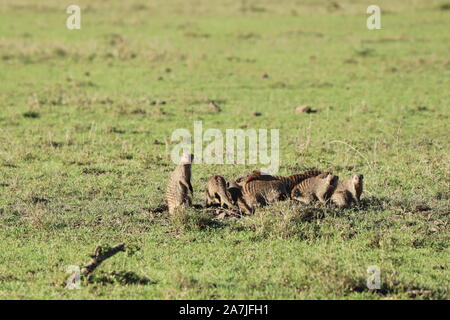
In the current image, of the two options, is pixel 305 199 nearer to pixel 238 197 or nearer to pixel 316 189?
pixel 316 189

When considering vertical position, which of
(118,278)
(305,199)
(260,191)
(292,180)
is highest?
(292,180)

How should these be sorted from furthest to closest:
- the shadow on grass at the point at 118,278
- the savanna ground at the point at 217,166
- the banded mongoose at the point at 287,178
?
the banded mongoose at the point at 287,178, the savanna ground at the point at 217,166, the shadow on grass at the point at 118,278

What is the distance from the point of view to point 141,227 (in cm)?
A: 781

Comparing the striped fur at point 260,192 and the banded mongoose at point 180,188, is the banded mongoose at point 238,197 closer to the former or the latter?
Result: the striped fur at point 260,192

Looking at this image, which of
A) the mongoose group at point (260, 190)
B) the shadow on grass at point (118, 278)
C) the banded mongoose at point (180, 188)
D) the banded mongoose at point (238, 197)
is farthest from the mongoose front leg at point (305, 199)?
the shadow on grass at point (118, 278)

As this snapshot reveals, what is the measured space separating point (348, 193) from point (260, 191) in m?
1.04

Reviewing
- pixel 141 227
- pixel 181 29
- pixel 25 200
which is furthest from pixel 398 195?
pixel 181 29

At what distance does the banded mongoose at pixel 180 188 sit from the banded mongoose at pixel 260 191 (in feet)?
2.04

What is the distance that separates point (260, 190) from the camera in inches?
317

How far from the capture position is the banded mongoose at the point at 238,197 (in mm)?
8078

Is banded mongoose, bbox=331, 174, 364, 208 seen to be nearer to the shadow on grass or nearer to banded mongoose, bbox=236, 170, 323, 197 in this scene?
banded mongoose, bbox=236, 170, 323, 197

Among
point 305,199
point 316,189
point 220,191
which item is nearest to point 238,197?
point 220,191

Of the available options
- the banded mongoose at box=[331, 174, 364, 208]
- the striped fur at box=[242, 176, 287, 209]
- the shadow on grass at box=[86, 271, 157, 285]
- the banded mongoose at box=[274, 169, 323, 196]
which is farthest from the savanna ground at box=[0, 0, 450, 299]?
the banded mongoose at box=[274, 169, 323, 196]
